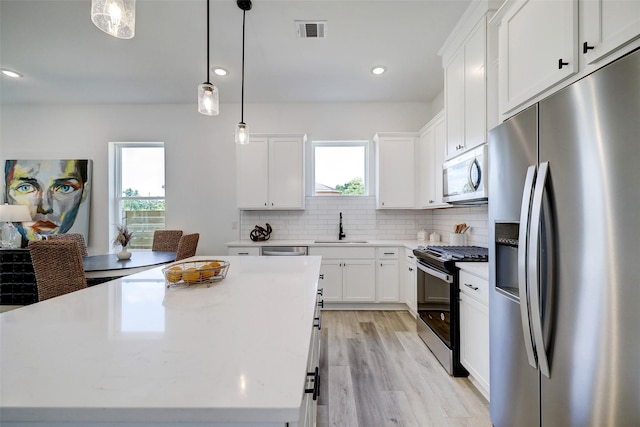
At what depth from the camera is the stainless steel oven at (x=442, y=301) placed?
82.7 inches

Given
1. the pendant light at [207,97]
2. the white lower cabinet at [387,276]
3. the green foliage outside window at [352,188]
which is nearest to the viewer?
the pendant light at [207,97]

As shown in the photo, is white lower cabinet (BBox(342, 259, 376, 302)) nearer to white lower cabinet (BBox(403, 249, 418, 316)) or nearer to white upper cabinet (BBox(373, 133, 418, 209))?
white lower cabinet (BBox(403, 249, 418, 316))

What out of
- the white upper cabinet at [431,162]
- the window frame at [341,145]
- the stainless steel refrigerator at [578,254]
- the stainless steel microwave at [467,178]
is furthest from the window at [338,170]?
the stainless steel refrigerator at [578,254]

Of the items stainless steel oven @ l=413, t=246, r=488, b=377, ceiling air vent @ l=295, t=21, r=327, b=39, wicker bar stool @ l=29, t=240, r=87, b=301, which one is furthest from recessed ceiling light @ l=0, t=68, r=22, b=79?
stainless steel oven @ l=413, t=246, r=488, b=377

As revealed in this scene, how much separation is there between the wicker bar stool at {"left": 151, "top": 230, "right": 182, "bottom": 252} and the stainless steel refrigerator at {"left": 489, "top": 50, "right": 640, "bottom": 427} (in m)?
3.92

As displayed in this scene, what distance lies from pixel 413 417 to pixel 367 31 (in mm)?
3028

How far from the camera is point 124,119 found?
415 centimetres

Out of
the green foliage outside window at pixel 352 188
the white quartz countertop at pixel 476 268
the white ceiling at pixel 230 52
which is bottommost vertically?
the white quartz countertop at pixel 476 268

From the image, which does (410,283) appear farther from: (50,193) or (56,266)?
(50,193)

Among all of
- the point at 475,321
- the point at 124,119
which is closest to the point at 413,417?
the point at 475,321

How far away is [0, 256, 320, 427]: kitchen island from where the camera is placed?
0.47 meters

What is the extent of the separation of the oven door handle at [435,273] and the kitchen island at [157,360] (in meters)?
1.47

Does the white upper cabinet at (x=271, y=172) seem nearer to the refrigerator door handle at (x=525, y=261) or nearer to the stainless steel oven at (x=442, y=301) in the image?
the stainless steel oven at (x=442, y=301)

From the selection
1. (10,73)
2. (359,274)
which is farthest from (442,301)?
(10,73)
